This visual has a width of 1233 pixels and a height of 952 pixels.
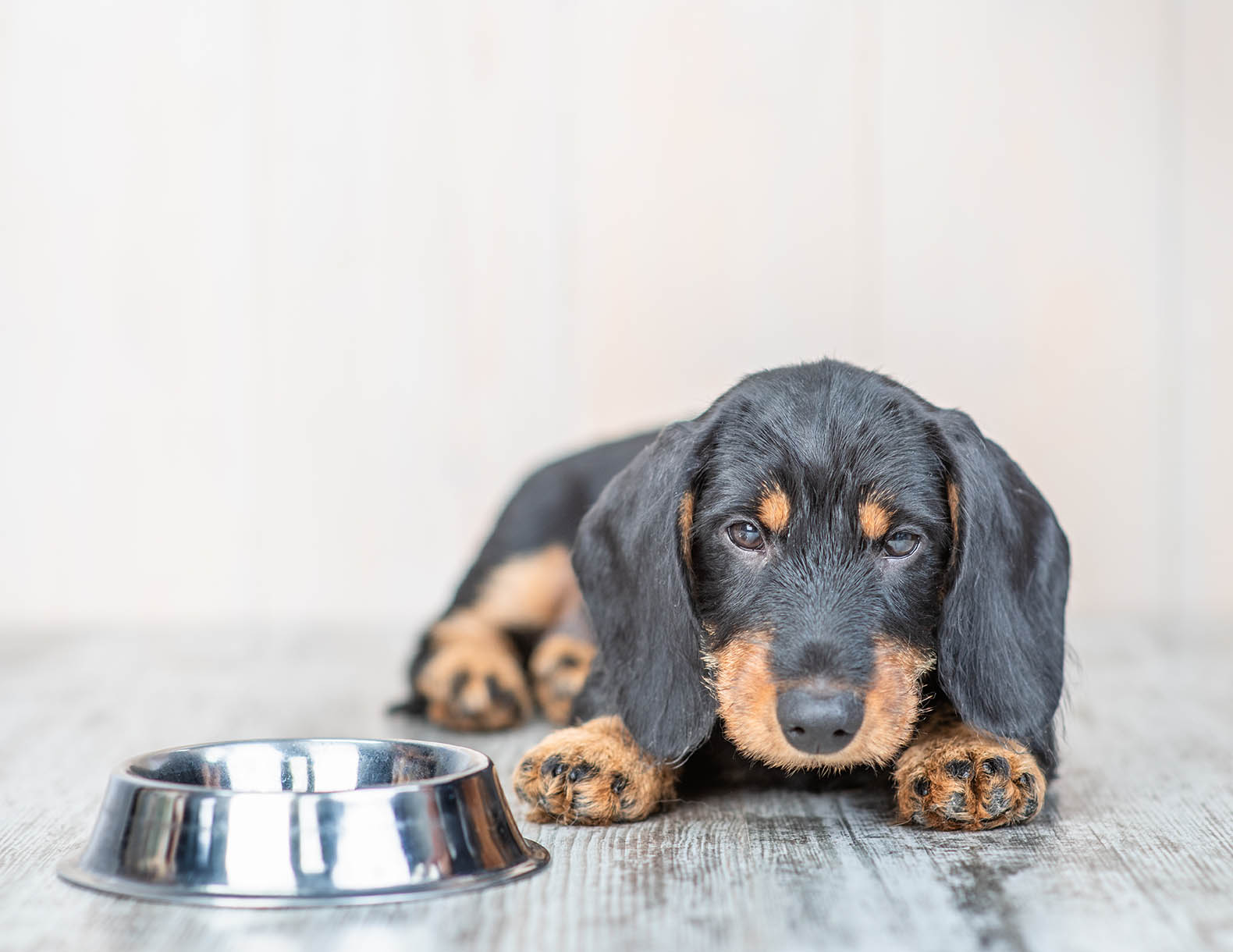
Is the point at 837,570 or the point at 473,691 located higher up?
the point at 837,570

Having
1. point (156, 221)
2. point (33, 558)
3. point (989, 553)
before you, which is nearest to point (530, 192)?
point (156, 221)

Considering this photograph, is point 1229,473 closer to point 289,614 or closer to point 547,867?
point 289,614

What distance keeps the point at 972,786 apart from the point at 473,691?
1.55 m

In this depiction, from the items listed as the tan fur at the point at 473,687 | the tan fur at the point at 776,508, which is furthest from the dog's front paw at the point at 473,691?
the tan fur at the point at 776,508

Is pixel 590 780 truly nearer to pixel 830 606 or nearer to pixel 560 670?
pixel 830 606

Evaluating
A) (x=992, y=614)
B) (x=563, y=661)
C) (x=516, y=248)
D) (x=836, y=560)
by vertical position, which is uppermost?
(x=516, y=248)

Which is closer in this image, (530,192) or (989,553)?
(989,553)

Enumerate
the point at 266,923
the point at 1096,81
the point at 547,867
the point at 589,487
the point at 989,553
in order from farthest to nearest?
the point at 1096,81 < the point at 589,487 < the point at 989,553 < the point at 547,867 < the point at 266,923

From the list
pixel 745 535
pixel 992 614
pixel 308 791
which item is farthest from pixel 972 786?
pixel 308 791

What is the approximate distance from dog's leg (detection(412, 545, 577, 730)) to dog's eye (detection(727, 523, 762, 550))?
133 cm

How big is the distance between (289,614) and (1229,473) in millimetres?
4582

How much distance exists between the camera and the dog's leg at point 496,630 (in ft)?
12.2

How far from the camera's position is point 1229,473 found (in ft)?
22.5

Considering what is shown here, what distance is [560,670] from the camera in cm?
371
